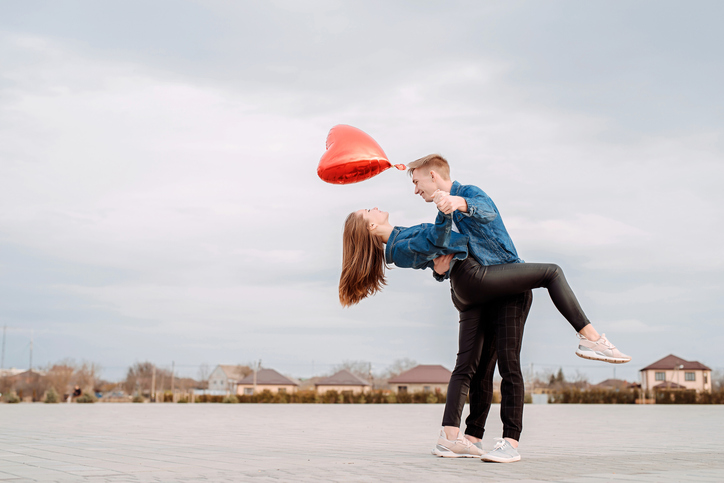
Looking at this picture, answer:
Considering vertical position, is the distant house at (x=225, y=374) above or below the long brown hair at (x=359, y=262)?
below

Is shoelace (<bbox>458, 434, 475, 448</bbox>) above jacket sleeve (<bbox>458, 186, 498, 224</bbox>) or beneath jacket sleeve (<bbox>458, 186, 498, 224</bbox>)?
beneath

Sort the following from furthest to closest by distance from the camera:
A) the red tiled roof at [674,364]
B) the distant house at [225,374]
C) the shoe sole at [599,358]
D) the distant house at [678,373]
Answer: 1. the distant house at [225,374]
2. the red tiled roof at [674,364]
3. the distant house at [678,373]
4. the shoe sole at [599,358]

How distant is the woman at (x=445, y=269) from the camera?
13.3 ft

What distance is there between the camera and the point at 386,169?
15.5 ft

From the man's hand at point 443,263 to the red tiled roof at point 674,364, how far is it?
170 feet

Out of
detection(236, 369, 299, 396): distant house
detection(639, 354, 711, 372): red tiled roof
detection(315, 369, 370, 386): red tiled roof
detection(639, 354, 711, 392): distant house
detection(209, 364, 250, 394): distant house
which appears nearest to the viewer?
detection(639, 354, 711, 392): distant house

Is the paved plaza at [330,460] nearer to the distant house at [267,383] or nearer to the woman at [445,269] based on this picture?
the woman at [445,269]

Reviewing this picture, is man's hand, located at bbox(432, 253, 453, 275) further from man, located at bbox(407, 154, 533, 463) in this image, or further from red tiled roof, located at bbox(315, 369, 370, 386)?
red tiled roof, located at bbox(315, 369, 370, 386)

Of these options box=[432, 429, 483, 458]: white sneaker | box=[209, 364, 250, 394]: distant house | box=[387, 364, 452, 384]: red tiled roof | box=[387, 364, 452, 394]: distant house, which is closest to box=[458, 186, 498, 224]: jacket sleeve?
box=[432, 429, 483, 458]: white sneaker

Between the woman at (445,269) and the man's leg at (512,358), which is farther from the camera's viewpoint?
the man's leg at (512,358)

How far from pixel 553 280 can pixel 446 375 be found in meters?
48.0

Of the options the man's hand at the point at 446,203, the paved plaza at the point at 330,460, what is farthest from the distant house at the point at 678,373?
the man's hand at the point at 446,203

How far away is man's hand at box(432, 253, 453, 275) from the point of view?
14.1 feet

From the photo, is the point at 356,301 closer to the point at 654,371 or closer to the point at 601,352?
the point at 601,352
